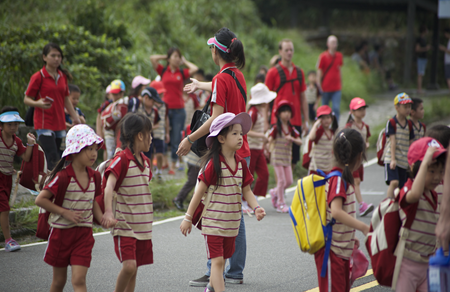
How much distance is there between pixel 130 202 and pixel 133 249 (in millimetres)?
367

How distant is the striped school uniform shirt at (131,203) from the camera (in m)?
3.84

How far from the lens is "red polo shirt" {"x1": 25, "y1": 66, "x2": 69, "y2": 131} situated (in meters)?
6.80

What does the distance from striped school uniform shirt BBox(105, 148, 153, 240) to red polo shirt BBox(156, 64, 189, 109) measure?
21.2 feet

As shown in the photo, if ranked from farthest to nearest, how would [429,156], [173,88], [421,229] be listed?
[173,88] → [421,229] → [429,156]

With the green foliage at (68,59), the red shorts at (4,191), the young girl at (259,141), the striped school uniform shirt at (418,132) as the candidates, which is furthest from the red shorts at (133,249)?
the green foliage at (68,59)

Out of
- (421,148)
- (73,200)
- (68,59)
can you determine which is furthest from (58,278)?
(68,59)

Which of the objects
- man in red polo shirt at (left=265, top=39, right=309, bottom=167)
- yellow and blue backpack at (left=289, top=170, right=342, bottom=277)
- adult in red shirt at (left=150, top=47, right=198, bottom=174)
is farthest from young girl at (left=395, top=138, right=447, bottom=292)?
adult in red shirt at (left=150, top=47, right=198, bottom=174)

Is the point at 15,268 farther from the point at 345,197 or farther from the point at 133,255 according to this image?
the point at 345,197

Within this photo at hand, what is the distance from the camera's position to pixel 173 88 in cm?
1030

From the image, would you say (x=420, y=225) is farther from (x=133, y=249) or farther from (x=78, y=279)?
(x=78, y=279)

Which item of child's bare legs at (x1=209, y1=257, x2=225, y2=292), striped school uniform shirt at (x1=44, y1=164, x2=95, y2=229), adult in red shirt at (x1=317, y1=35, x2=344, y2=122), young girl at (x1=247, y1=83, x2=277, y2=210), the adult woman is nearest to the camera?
striped school uniform shirt at (x1=44, y1=164, x2=95, y2=229)

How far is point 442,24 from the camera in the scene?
2220 cm

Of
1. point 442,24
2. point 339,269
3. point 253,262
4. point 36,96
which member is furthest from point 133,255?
point 442,24

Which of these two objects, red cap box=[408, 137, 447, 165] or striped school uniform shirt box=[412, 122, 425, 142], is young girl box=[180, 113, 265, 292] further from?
striped school uniform shirt box=[412, 122, 425, 142]
